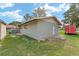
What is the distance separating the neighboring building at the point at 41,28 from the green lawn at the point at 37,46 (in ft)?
0.15

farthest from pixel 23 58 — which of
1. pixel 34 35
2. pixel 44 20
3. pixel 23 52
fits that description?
pixel 44 20

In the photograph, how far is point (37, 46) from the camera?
2.09 m

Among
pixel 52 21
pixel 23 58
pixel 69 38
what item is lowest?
pixel 23 58

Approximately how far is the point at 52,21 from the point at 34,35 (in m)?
0.20

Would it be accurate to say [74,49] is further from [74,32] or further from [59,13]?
[59,13]

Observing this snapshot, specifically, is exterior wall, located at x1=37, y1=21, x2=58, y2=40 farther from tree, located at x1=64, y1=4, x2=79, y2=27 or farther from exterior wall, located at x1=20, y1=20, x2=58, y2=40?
tree, located at x1=64, y1=4, x2=79, y2=27

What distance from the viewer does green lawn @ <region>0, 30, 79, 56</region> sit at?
2.07 m

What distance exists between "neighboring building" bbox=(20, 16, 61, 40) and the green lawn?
0.04 m

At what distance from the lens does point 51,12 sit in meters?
2.10

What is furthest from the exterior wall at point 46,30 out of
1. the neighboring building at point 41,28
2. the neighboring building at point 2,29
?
the neighboring building at point 2,29

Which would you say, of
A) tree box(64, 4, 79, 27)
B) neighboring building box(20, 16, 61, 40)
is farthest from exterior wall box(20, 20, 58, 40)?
tree box(64, 4, 79, 27)

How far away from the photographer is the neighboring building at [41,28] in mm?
2105

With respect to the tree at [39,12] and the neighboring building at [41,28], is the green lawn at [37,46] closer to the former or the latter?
the neighboring building at [41,28]

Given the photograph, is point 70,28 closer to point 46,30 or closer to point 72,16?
point 72,16
